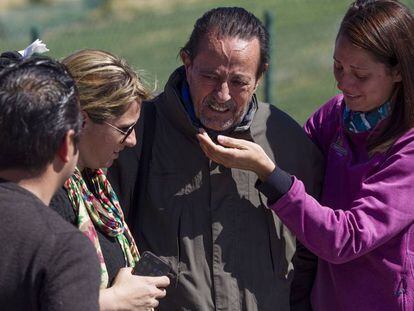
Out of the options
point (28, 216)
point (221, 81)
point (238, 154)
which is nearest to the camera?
point (28, 216)

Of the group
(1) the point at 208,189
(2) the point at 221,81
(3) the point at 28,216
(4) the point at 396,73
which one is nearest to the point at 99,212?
(1) the point at 208,189

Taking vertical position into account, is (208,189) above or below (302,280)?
above

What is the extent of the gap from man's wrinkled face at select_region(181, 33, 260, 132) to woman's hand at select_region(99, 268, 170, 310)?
2.15 ft

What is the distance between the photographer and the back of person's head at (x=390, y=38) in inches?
129

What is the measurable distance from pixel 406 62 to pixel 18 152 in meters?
1.52

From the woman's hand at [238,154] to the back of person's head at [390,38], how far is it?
1.49 ft

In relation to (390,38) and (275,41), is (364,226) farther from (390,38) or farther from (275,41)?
(275,41)

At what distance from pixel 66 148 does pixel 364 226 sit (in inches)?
48.6

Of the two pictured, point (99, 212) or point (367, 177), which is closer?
point (99, 212)

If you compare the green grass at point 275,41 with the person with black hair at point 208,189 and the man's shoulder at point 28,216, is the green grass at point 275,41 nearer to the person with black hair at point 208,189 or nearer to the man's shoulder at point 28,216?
the person with black hair at point 208,189

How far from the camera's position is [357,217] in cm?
326

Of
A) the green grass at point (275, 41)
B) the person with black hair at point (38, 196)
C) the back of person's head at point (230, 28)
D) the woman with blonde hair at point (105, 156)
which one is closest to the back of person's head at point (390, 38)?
the back of person's head at point (230, 28)

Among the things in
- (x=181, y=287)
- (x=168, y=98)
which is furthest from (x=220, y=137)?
(x=181, y=287)

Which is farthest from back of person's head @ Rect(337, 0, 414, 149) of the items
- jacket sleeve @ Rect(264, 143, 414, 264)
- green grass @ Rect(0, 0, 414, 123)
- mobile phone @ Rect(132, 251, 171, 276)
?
green grass @ Rect(0, 0, 414, 123)
